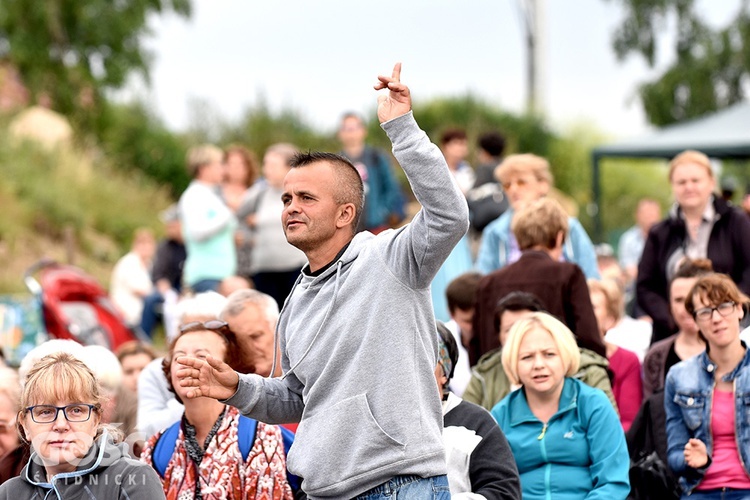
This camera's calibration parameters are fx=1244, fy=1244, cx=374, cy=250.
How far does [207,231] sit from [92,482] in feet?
20.7

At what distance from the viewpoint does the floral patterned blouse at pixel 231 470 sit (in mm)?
5125

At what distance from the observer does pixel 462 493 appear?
5.10 m

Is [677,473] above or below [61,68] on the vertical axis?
below

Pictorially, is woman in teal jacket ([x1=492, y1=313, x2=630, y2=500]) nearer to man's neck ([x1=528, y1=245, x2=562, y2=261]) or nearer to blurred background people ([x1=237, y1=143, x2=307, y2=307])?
man's neck ([x1=528, y1=245, x2=562, y2=261])

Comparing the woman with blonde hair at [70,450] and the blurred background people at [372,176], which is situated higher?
the blurred background people at [372,176]

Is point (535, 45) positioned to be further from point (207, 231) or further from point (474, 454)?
point (474, 454)

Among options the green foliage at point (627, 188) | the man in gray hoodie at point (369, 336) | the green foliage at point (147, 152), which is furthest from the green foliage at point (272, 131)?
the man in gray hoodie at point (369, 336)

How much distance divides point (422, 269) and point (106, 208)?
17858 millimetres

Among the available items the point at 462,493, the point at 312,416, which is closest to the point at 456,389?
the point at 462,493

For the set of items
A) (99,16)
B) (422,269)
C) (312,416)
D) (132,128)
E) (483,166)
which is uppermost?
(99,16)

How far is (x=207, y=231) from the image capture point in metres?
10.6

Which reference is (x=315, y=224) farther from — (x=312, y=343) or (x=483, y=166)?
(x=483, y=166)

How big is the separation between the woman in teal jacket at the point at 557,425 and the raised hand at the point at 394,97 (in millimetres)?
2400

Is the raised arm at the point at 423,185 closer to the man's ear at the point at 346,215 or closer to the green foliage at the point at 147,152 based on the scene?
the man's ear at the point at 346,215
